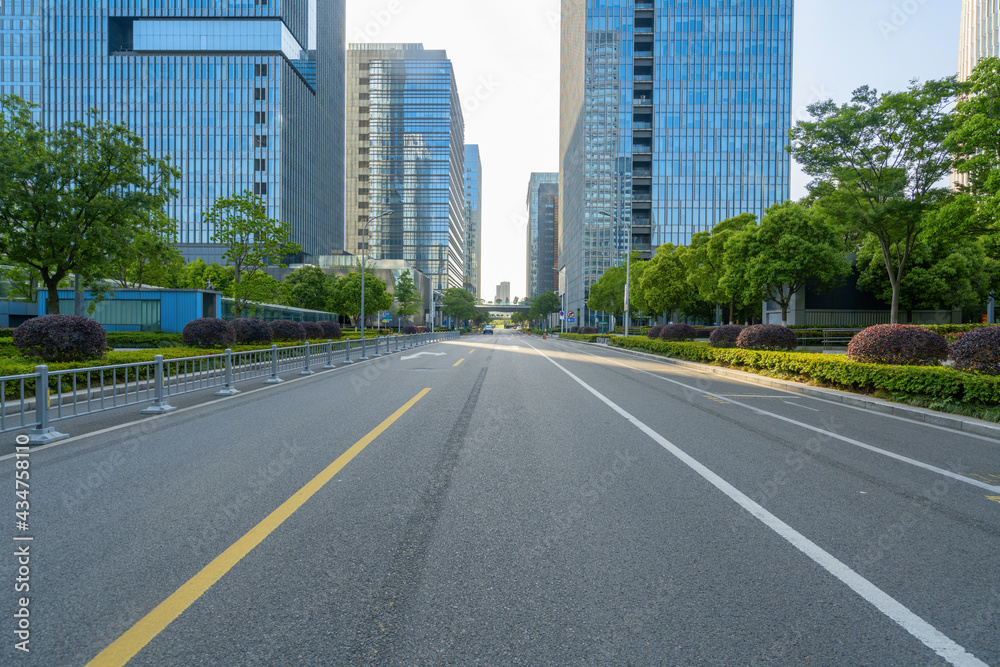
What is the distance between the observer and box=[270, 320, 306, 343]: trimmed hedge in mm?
27891

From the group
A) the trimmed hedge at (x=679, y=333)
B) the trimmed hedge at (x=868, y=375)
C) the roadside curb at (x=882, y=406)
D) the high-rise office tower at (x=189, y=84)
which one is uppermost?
the high-rise office tower at (x=189, y=84)

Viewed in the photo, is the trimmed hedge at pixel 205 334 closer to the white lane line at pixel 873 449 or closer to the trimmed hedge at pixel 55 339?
the trimmed hedge at pixel 55 339

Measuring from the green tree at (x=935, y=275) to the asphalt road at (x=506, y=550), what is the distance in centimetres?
3031

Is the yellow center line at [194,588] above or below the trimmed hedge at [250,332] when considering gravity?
Result: below

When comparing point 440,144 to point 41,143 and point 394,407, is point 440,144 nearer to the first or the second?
point 41,143

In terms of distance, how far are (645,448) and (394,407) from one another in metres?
5.09

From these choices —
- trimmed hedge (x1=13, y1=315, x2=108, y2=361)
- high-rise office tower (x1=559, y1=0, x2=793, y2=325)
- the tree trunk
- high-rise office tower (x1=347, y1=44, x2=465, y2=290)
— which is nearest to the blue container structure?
the tree trunk

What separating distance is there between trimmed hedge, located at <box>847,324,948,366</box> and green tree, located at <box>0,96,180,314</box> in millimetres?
22909

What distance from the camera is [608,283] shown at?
65938mm

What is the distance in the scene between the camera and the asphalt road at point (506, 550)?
2535 mm

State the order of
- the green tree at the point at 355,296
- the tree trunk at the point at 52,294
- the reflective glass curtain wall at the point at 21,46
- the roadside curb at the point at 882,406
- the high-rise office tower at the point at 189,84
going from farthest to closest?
1. the high-rise office tower at the point at 189,84
2. the reflective glass curtain wall at the point at 21,46
3. the green tree at the point at 355,296
4. the tree trunk at the point at 52,294
5. the roadside curb at the point at 882,406

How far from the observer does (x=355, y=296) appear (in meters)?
57.3

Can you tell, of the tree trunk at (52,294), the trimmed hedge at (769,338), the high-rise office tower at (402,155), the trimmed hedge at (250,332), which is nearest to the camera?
the trimmed hedge at (769,338)

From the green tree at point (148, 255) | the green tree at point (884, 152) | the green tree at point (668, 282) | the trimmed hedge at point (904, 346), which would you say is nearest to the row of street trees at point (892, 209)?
the green tree at point (884, 152)
